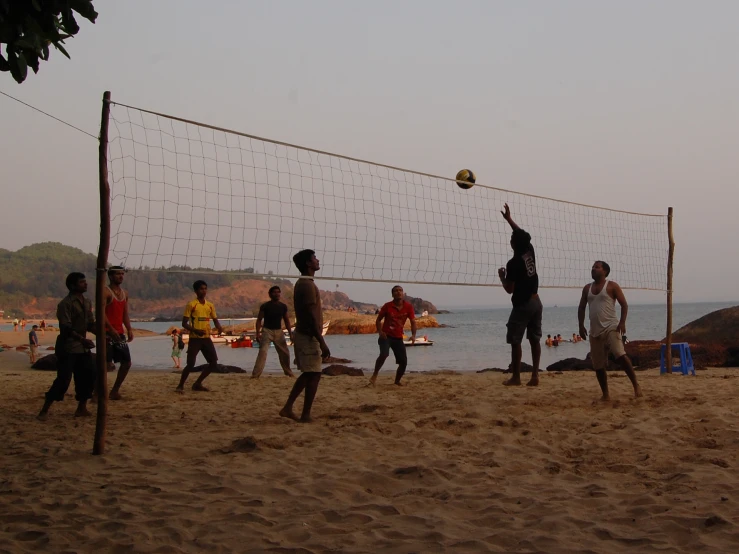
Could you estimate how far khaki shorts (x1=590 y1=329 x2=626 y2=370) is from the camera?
266 inches

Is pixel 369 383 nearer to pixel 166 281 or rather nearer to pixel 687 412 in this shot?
pixel 687 412

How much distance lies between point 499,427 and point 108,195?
128 inches

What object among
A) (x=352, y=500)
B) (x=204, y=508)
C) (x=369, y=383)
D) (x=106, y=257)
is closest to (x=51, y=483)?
(x=204, y=508)

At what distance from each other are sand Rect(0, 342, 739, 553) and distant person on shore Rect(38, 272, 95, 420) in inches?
13.3

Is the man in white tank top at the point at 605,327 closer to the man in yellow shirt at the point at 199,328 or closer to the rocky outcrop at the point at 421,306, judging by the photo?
the man in yellow shirt at the point at 199,328

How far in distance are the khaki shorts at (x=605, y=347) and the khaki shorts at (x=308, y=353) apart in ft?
8.68

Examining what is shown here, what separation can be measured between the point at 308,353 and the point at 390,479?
77.9 inches

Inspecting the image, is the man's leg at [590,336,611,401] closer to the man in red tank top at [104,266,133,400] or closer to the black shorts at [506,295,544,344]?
the black shorts at [506,295,544,344]

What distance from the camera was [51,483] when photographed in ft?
13.5

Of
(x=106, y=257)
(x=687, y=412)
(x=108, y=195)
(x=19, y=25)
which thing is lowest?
(x=687, y=412)

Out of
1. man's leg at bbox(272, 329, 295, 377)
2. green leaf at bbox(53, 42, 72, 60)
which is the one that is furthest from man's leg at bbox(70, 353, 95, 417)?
man's leg at bbox(272, 329, 295, 377)

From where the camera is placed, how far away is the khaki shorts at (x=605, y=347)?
675cm

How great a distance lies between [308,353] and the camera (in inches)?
233

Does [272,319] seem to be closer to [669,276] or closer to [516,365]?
[516,365]
